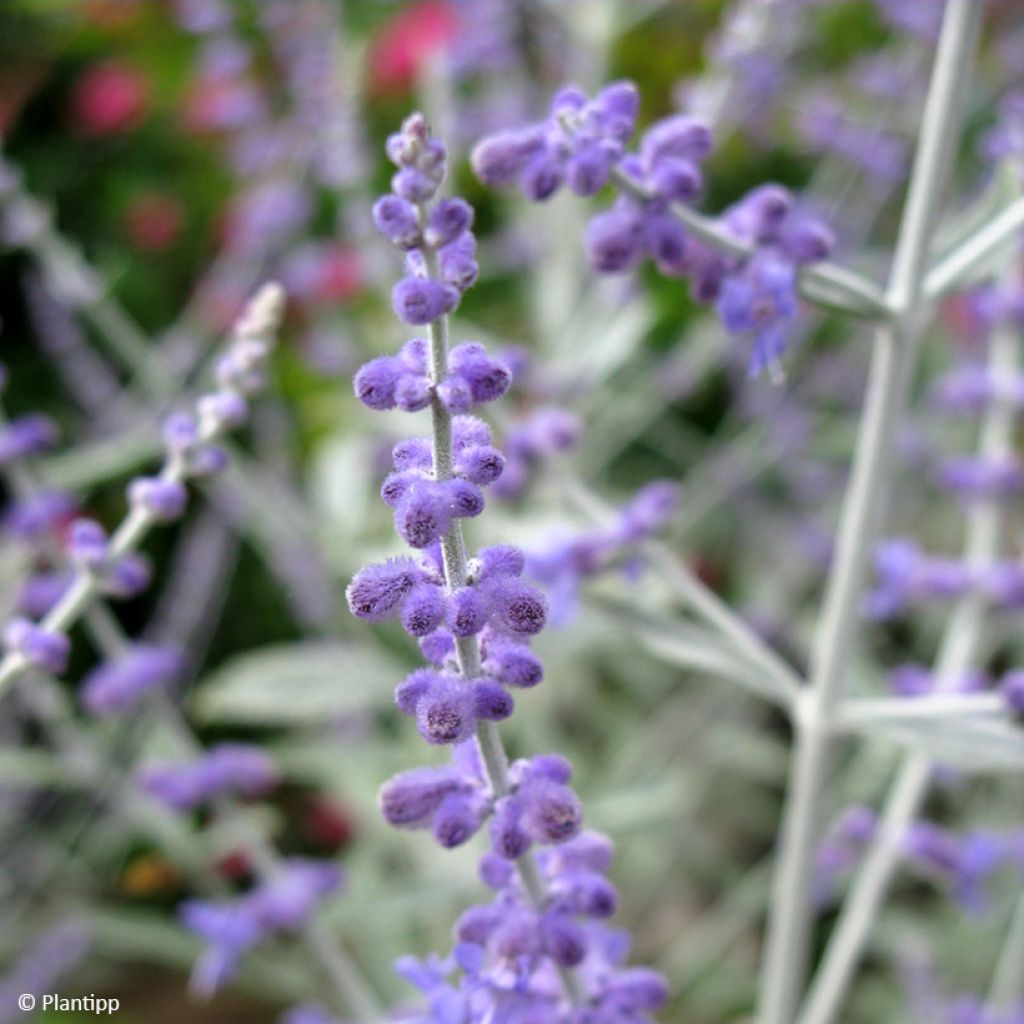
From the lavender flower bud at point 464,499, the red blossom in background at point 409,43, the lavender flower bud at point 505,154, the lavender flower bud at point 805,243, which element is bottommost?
the lavender flower bud at point 464,499

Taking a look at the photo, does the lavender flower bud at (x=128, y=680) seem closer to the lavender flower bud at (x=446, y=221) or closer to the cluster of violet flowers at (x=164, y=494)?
the cluster of violet flowers at (x=164, y=494)

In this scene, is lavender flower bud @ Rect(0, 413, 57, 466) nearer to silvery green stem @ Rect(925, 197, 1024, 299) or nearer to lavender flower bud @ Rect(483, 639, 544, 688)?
lavender flower bud @ Rect(483, 639, 544, 688)

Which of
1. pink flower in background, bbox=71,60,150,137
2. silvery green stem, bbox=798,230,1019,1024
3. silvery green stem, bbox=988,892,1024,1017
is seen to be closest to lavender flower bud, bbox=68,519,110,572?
silvery green stem, bbox=798,230,1019,1024

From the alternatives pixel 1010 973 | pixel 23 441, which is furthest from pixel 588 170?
pixel 1010 973

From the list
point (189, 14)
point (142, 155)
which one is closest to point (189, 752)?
point (189, 14)

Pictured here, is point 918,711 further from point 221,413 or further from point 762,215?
point 221,413

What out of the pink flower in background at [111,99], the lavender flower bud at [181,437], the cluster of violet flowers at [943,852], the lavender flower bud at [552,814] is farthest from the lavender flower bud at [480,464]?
the pink flower in background at [111,99]
